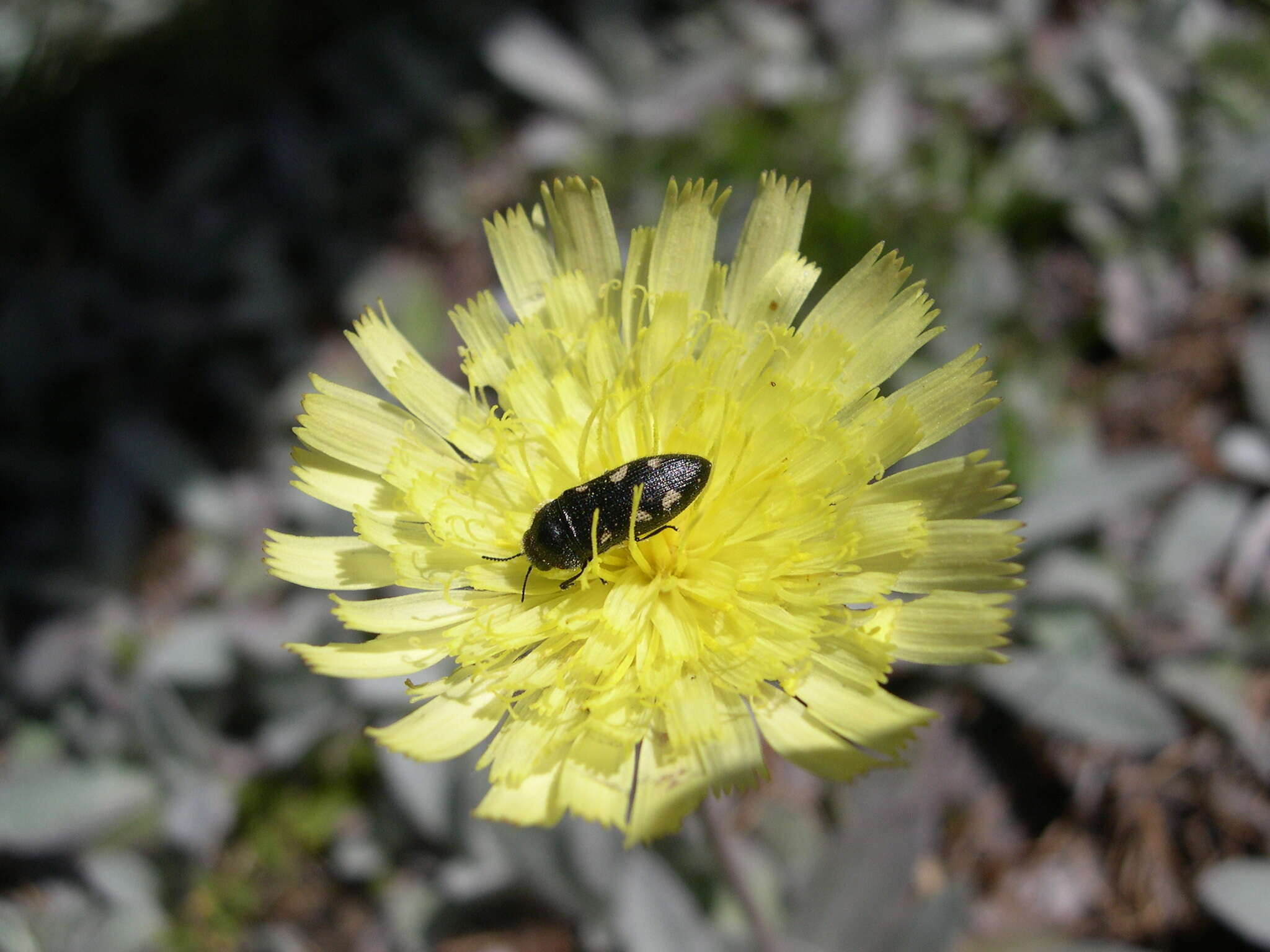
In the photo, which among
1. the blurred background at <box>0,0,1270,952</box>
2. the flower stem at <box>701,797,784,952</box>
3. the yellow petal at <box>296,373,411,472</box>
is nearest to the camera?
the flower stem at <box>701,797,784,952</box>

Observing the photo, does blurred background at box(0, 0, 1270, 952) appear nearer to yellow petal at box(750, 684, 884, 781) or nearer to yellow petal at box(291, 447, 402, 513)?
yellow petal at box(750, 684, 884, 781)

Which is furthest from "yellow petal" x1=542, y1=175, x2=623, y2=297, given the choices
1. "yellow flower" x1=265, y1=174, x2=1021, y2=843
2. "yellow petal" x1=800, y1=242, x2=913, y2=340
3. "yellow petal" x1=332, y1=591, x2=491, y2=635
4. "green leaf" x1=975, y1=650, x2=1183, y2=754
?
"green leaf" x1=975, y1=650, x2=1183, y2=754

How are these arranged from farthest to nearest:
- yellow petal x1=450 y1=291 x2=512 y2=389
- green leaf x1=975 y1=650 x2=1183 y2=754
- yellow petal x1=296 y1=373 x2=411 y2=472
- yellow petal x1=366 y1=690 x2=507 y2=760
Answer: green leaf x1=975 y1=650 x2=1183 y2=754 → yellow petal x1=450 y1=291 x2=512 y2=389 → yellow petal x1=296 y1=373 x2=411 y2=472 → yellow petal x1=366 y1=690 x2=507 y2=760

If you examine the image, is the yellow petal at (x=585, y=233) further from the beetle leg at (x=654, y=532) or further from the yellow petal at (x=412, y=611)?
the yellow petal at (x=412, y=611)

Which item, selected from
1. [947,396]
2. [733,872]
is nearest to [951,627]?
Result: [947,396]

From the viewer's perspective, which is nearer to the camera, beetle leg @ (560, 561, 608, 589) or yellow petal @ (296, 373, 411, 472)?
beetle leg @ (560, 561, 608, 589)

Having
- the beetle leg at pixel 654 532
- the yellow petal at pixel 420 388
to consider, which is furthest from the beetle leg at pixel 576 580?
the yellow petal at pixel 420 388
